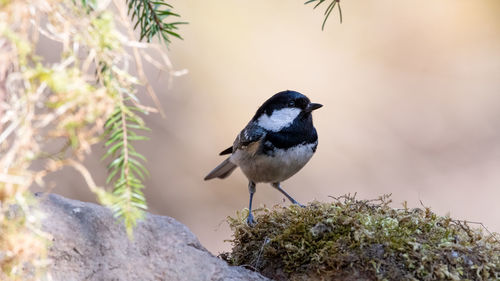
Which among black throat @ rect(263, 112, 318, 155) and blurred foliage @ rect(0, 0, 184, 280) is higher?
black throat @ rect(263, 112, 318, 155)

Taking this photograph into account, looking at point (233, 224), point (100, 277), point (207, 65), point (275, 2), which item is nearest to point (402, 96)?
point (275, 2)

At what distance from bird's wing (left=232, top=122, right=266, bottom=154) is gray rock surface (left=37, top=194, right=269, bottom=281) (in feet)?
4.77

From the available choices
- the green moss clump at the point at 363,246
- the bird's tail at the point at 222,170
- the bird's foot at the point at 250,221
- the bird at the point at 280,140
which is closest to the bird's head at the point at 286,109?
the bird at the point at 280,140

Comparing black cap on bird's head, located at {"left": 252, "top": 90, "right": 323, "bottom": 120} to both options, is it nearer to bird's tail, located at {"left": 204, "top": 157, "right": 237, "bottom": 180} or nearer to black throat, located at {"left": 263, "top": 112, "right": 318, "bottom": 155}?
black throat, located at {"left": 263, "top": 112, "right": 318, "bottom": 155}

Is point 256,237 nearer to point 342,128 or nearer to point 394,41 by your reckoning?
point 342,128

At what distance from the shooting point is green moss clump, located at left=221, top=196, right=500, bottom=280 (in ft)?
6.66

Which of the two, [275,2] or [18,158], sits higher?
[275,2]

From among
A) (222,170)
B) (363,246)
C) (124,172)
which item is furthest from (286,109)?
(124,172)

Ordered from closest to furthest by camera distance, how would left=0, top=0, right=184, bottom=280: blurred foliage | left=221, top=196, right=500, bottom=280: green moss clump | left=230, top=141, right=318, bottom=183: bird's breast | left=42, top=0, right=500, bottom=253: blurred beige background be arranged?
1. left=0, top=0, right=184, bottom=280: blurred foliage
2. left=221, top=196, right=500, bottom=280: green moss clump
3. left=230, top=141, right=318, bottom=183: bird's breast
4. left=42, top=0, right=500, bottom=253: blurred beige background

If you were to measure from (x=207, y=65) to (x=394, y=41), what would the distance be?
7.93ft

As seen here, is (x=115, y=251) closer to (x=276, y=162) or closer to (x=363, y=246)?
(x=363, y=246)

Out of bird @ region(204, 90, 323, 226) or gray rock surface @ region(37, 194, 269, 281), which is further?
bird @ region(204, 90, 323, 226)

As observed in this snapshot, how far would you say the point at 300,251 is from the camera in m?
2.23

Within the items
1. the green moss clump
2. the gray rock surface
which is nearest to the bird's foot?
the green moss clump
